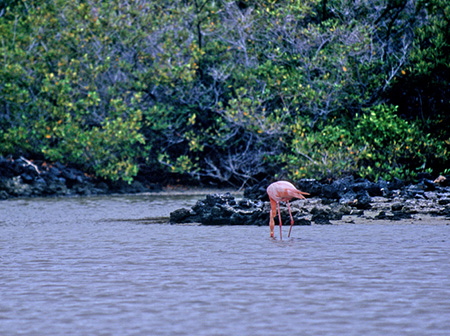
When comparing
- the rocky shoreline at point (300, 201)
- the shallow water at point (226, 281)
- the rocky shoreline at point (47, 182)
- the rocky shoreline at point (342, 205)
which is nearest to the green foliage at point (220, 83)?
the rocky shoreline at point (47, 182)

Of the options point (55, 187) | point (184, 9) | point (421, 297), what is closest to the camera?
point (421, 297)

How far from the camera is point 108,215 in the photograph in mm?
16078

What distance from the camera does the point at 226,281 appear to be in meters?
7.42

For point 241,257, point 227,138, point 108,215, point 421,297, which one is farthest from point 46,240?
point 227,138

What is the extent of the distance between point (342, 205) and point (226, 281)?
866 cm

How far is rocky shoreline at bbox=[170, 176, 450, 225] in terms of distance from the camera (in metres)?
13.8

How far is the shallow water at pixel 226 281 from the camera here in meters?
5.61

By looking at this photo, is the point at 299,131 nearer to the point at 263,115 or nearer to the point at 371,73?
the point at 263,115

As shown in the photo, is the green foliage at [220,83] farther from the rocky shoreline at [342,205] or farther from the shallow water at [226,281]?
the shallow water at [226,281]

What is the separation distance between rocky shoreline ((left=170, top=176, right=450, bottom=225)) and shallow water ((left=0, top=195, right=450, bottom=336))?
2.89ft

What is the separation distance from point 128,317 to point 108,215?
10.4 metres

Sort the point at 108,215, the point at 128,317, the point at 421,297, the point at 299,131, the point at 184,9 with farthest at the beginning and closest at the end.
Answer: the point at 184,9, the point at 299,131, the point at 108,215, the point at 421,297, the point at 128,317

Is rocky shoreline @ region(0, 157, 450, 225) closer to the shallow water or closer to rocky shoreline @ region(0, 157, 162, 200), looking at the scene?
rocky shoreline @ region(0, 157, 162, 200)

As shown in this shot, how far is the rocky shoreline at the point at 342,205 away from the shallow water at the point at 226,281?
2.89 feet
